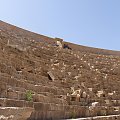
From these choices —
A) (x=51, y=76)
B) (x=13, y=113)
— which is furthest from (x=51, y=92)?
(x=13, y=113)

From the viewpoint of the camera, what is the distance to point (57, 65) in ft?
40.2

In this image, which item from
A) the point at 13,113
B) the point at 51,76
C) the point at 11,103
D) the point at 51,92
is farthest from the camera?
the point at 51,76

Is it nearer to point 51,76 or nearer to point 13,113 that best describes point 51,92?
point 51,76

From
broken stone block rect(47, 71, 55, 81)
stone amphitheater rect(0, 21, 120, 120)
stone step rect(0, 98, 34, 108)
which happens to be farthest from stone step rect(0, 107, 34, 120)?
broken stone block rect(47, 71, 55, 81)

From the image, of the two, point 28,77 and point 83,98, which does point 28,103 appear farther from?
point 83,98

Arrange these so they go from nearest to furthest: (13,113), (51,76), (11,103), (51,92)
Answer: (13,113), (11,103), (51,92), (51,76)

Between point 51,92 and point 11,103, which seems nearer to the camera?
point 11,103

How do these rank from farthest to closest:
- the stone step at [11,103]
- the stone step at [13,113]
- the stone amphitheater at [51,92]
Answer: the stone amphitheater at [51,92] < the stone step at [11,103] < the stone step at [13,113]

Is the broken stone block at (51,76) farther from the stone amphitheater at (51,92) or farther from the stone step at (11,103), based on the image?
the stone step at (11,103)

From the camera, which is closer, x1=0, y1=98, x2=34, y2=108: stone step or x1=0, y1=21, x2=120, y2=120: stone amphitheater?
x1=0, y1=98, x2=34, y2=108: stone step

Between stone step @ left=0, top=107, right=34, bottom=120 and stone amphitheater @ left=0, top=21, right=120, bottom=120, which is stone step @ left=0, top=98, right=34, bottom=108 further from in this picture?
stone step @ left=0, top=107, right=34, bottom=120

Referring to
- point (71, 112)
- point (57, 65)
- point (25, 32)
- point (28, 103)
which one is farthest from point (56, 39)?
point (28, 103)

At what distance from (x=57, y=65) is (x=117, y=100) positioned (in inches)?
128

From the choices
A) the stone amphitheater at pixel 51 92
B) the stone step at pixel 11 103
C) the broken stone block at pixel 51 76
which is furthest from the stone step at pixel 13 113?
the broken stone block at pixel 51 76
